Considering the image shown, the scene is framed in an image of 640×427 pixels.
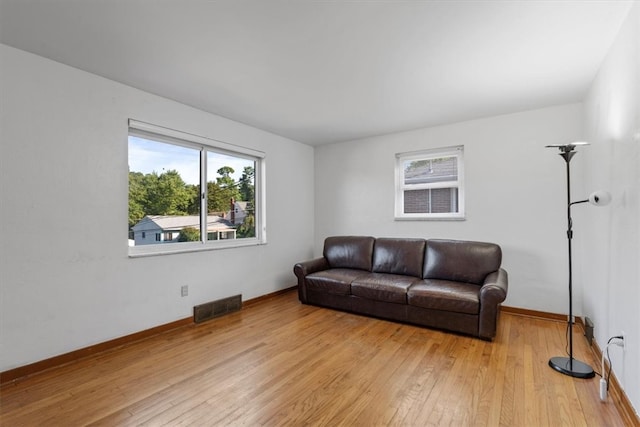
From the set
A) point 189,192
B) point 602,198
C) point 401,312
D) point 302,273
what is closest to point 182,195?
point 189,192

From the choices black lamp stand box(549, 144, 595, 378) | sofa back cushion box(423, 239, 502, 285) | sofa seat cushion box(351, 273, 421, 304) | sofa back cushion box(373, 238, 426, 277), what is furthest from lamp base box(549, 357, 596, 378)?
sofa back cushion box(373, 238, 426, 277)

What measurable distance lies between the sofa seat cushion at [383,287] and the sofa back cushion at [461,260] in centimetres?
30

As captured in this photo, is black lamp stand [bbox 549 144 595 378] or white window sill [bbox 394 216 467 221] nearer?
black lamp stand [bbox 549 144 595 378]

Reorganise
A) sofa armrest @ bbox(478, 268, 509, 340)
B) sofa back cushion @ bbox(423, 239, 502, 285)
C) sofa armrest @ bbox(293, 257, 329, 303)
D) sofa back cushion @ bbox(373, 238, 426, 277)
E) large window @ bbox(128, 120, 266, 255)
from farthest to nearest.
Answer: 1. sofa armrest @ bbox(293, 257, 329, 303)
2. sofa back cushion @ bbox(373, 238, 426, 277)
3. sofa back cushion @ bbox(423, 239, 502, 285)
4. large window @ bbox(128, 120, 266, 255)
5. sofa armrest @ bbox(478, 268, 509, 340)

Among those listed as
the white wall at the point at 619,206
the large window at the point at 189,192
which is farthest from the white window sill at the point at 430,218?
the large window at the point at 189,192

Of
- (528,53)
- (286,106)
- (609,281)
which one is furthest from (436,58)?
(609,281)

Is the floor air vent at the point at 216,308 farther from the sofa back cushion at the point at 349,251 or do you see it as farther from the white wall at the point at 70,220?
the sofa back cushion at the point at 349,251

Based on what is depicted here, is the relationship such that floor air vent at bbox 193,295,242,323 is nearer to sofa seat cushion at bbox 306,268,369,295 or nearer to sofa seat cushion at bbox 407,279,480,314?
sofa seat cushion at bbox 306,268,369,295

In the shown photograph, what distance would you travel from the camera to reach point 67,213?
8.07 ft

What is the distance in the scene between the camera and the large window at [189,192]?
302 cm

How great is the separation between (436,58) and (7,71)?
125 inches

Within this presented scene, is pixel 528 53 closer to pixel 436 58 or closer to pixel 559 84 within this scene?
pixel 436 58

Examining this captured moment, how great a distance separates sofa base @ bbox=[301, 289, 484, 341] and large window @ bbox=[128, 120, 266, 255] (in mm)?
1273

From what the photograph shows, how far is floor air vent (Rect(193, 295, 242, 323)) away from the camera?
132 inches
